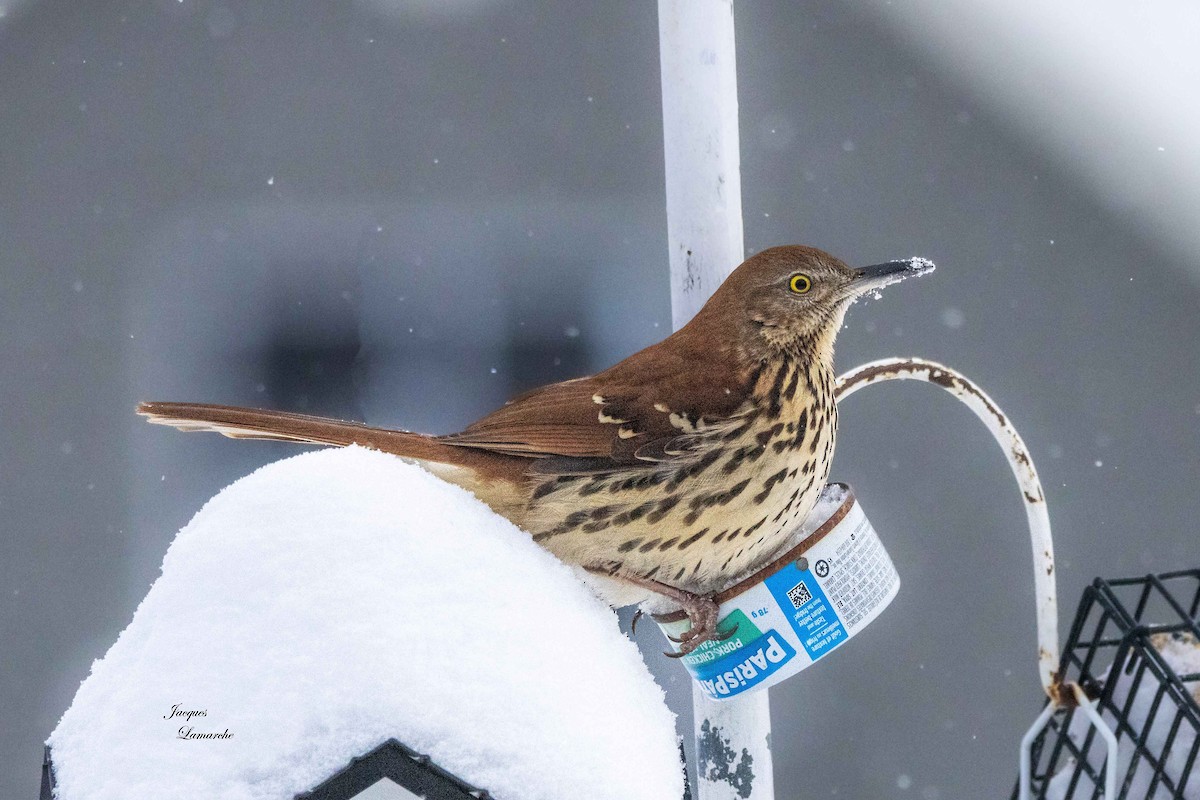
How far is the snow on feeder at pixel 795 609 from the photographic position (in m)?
1.78

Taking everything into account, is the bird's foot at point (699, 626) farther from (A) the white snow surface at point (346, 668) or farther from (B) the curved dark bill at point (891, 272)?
(B) the curved dark bill at point (891, 272)

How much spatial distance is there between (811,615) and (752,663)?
115 mm

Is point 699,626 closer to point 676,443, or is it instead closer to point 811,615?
point 811,615

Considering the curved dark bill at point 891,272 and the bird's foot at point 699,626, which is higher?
the curved dark bill at point 891,272

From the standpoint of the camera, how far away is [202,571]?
4.30ft

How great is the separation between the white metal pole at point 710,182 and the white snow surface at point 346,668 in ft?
1.29

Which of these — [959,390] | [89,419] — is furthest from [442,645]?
[89,419]

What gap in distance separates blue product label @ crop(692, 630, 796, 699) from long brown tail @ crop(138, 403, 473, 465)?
Answer: 557 mm

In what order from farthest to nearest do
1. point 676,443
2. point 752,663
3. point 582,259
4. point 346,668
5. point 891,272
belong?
point 582,259, point 891,272, point 676,443, point 752,663, point 346,668

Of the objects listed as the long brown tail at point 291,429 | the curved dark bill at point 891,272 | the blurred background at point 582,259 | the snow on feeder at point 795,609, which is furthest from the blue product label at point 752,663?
the blurred background at point 582,259

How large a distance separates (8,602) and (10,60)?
2210 millimetres

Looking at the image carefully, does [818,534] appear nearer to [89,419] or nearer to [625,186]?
[625,186]

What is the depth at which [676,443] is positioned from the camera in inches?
77.6

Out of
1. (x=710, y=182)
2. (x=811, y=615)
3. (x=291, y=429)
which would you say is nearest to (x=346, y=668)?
(x=291, y=429)
